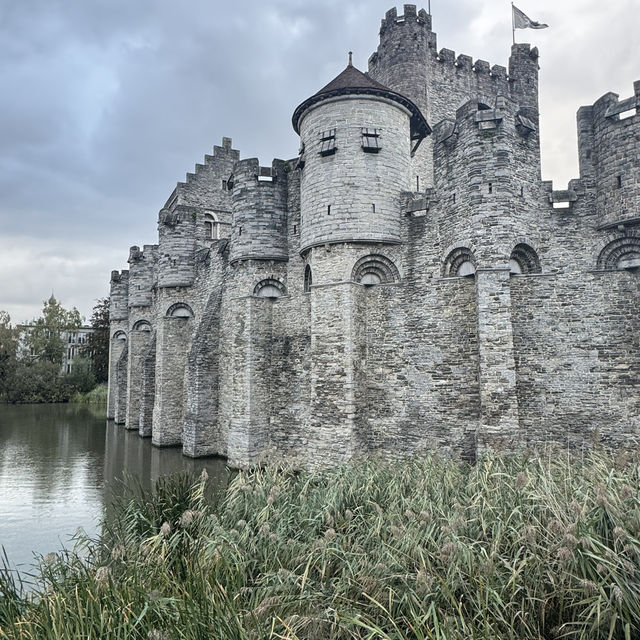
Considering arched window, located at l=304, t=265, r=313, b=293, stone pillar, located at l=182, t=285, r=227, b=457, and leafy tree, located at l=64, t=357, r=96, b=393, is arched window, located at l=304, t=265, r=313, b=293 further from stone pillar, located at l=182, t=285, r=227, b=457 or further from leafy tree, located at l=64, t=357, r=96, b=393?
leafy tree, located at l=64, t=357, r=96, b=393

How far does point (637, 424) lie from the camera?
1011cm

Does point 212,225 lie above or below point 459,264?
above

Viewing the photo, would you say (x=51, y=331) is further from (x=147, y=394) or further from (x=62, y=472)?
(x=62, y=472)

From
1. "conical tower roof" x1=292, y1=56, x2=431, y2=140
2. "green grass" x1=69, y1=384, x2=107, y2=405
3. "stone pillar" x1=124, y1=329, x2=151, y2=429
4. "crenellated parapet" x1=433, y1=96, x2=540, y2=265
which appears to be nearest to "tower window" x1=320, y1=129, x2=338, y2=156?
"conical tower roof" x1=292, y1=56, x2=431, y2=140

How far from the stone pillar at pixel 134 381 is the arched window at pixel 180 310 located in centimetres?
400

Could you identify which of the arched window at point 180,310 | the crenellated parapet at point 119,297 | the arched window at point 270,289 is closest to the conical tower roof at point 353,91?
the arched window at point 270,289

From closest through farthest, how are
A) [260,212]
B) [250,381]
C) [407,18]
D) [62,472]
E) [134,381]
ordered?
[62,472]
[250,381]
[260,212]
[407,18]
[134,381]

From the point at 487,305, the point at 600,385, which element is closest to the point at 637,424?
the point at 600,385

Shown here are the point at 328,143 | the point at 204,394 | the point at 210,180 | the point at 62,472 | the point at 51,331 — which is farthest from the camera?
the point at 51,331

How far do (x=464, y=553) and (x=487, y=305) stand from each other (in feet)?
25.0

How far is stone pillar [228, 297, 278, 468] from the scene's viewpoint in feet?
48.8

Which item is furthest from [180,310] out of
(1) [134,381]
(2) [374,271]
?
(2) [374,271]

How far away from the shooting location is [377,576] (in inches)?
182

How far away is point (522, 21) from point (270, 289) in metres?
15.7
